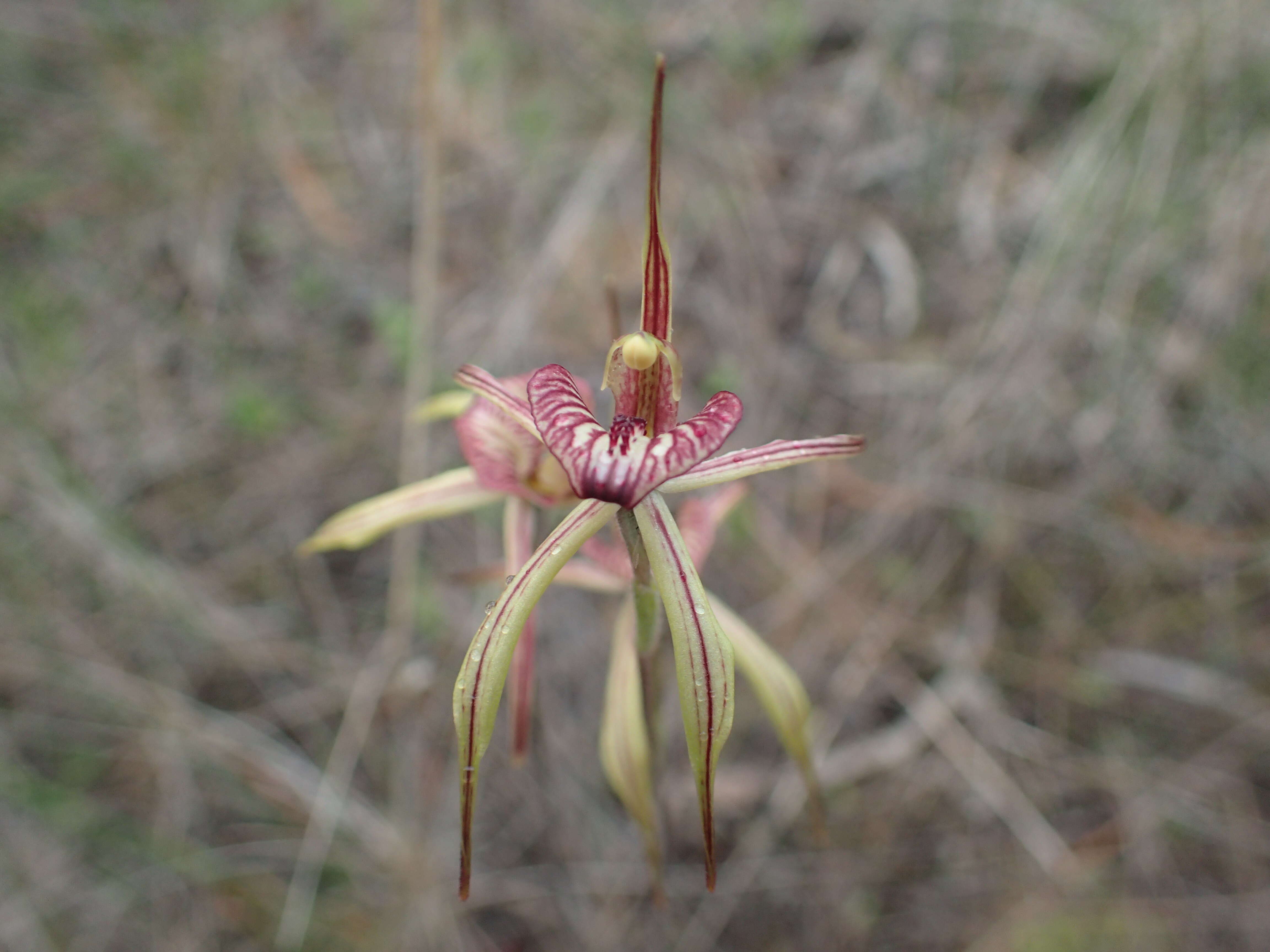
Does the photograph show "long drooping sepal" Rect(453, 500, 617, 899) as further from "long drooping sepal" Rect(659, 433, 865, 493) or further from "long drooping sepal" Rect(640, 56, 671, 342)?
Answer: "long drooping sepal" Rect(640, 56, 671, 342)

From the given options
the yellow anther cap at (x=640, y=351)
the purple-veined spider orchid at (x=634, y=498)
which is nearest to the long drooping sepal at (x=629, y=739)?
the purple-veined spider orchid at (x=634, y=498)

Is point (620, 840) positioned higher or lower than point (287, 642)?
lower

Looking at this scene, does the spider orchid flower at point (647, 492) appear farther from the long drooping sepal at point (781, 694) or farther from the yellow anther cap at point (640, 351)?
the long drooping sepal at point (781, 694)

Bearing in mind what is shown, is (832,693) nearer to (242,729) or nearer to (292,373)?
(242,729)

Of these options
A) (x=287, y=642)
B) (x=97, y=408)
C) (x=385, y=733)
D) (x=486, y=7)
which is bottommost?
(x=385, y=733)

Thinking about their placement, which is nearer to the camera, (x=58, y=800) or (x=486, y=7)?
(x=58, y=800)

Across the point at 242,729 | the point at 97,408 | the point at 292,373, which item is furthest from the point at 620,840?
the point at 97,408
